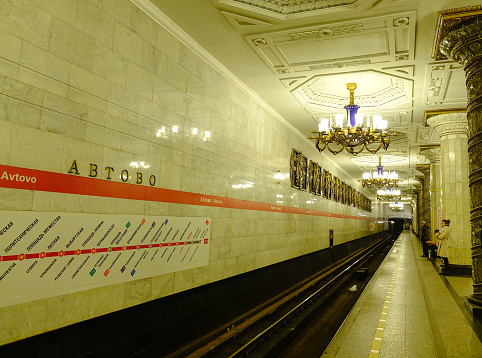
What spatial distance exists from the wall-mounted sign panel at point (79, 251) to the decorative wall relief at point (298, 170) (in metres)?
6.58

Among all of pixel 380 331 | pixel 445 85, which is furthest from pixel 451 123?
pixel 380 331

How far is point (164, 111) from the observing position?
5.34 m

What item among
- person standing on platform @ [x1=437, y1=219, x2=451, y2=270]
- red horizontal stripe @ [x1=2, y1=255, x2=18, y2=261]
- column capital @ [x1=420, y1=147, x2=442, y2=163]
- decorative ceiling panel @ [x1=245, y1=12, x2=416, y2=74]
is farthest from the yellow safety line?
column capital @ [x1=420, y1=147, x2=442, y2=163]

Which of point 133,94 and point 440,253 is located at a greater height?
point 133,94

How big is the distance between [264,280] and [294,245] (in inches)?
104

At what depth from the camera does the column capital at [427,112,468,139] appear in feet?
30.3

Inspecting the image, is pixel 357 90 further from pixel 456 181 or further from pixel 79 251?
pixel 79 251

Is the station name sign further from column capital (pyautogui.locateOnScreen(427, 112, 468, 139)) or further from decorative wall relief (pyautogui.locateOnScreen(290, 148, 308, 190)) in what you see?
column capital (pyautogui.locateOnScreen(427, 112, 468, 139))

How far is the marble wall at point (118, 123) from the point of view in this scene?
3328mm

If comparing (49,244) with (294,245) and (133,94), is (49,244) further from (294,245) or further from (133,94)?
(294,245)

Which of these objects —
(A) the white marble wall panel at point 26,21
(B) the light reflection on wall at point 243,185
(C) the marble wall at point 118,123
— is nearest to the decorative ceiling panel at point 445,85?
(C) the marble wall at point 118,123

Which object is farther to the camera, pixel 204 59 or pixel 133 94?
pixel 204 59

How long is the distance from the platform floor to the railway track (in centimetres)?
124

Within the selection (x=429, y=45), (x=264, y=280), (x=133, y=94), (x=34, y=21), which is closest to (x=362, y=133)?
(x=429, y=45)
